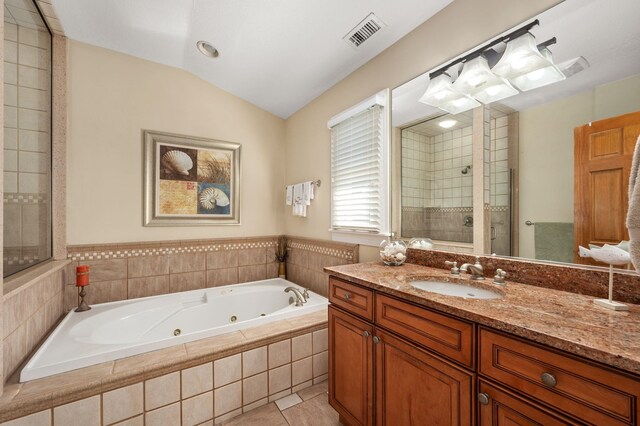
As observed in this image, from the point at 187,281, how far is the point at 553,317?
2.79 metres

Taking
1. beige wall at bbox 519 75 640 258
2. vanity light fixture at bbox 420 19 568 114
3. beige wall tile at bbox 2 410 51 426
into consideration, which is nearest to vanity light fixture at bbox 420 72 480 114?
Answer: vanity light fixture at bbox 420 19 568 114

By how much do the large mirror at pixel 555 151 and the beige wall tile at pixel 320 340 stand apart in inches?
41.0

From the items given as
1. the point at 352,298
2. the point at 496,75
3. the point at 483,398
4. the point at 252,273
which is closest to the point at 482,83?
the point at 496,75

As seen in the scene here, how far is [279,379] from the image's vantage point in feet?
5.80

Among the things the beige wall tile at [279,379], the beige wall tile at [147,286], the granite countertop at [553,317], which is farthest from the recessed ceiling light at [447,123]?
the beige wall tile at [147,286]

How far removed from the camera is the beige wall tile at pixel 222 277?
278cm

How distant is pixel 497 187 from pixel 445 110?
0.58 m

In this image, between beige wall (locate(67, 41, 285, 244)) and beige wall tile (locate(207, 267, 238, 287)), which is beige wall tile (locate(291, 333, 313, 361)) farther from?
beige wall (locate(67, 41, 285, 244))

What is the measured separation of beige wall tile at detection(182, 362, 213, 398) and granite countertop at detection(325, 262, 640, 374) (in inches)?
42.4

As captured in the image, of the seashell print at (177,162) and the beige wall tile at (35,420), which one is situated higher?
→ the seashell print at (177,162)

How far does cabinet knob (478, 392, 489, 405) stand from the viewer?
0.83m

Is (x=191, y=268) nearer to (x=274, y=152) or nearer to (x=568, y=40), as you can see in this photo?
(x=274, y=152)

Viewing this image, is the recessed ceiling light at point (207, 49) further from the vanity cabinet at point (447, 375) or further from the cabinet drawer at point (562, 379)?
the cabinet drawer at point (562, 379)

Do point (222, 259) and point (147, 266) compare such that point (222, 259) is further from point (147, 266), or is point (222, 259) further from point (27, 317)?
point (27, 317)
